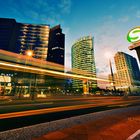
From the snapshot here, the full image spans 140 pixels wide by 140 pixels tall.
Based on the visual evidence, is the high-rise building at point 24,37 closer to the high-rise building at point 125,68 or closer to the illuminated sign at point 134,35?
the illuminated sign at point 134,35

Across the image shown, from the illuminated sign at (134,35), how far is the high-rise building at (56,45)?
463ft

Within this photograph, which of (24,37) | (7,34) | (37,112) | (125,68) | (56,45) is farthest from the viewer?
(125,68)

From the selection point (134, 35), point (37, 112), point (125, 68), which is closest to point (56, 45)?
point (125, 68)

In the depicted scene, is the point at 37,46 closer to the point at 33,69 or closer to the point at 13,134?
the point at 33,69

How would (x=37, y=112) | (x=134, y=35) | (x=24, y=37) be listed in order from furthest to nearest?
(x=24, y=37) < (x=134, y=35) < (x=37, y=112)

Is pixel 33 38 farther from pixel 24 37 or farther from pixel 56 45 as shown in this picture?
pixel 56 45

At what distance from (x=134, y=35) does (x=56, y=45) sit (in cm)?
15249

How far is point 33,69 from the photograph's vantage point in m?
14.1

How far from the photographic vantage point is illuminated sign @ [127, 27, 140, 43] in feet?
31.0

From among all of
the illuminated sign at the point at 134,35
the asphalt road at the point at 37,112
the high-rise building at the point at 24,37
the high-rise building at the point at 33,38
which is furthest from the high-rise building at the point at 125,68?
the illuminated sign at the point at 134,35

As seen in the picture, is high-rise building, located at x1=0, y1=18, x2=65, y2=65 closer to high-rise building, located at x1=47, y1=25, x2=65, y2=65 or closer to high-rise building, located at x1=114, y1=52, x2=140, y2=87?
high-rise building, located at x1=47, y1=25, x2=65, y2=65

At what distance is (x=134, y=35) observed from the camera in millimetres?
9664

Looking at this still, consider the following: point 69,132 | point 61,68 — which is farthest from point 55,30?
point 69,132

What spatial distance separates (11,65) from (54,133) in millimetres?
9850
